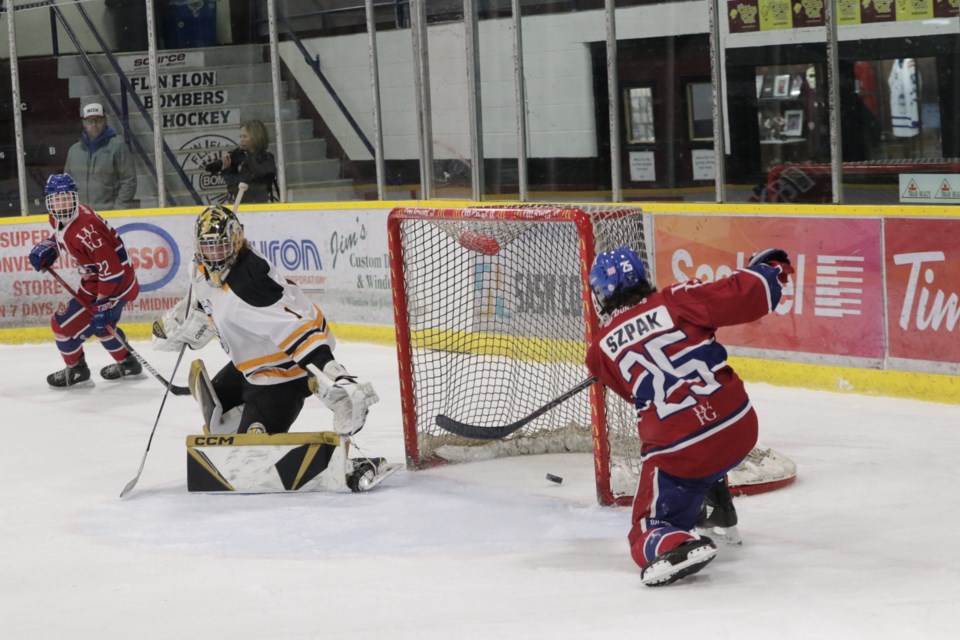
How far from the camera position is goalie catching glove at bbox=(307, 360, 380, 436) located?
4.13m

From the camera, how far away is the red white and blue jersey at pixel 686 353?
3.23m

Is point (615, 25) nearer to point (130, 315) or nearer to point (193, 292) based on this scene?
point (193, 292)

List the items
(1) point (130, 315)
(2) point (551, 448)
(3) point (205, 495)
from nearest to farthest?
(3) point (205, 495) < (2) point (551, 448) < (1) point (130, 315)

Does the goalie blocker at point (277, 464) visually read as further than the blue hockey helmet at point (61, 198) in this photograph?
No

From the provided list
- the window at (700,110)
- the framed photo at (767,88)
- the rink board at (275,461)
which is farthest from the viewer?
the window at (700,110)

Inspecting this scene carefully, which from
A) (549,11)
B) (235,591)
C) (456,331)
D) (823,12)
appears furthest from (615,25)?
(235,591)

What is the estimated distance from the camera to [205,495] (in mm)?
4547

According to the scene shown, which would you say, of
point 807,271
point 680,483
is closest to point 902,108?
point 807,271

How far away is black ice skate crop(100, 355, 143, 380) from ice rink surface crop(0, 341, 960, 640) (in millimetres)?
1442

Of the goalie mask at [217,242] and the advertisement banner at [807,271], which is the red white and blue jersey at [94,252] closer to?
the goalie mask at [217,242]

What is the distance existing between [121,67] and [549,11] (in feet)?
11.1

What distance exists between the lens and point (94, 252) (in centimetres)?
655

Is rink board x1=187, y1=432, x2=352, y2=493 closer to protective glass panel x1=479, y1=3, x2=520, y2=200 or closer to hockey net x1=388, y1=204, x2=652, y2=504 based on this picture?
hockey net x1=388, y1=204, x2=652, y2=504

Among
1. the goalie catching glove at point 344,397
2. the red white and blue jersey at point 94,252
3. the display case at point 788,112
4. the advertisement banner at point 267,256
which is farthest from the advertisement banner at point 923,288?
the red white and blue jersey at point 94,252
